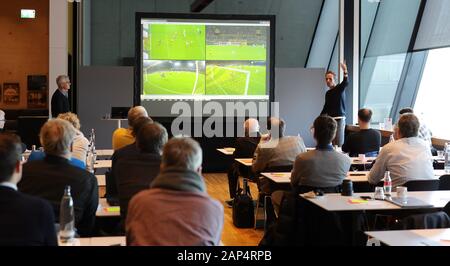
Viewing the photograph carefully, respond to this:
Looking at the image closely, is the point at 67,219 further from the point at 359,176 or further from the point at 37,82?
the point at 37,82

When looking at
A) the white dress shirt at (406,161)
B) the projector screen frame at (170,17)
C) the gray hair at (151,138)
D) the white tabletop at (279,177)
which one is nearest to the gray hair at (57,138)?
the gray hair at (151,138)

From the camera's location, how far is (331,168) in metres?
5.27

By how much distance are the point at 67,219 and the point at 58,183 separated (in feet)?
1.03

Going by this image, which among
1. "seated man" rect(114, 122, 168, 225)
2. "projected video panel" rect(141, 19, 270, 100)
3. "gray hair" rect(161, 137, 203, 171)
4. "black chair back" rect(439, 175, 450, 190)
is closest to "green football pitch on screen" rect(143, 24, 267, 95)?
"projected video panel" rect(141, 19, 270, 100)

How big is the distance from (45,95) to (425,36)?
27.5 feet

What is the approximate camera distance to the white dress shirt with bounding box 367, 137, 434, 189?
534cm

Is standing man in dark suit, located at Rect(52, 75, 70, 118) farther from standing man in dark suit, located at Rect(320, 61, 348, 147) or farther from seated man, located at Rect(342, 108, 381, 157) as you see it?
seated man, located at Rect(342, 108, 381, 157)

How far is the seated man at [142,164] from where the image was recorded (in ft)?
13.5

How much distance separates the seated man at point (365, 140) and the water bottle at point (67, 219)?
16.9 ft

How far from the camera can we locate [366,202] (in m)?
4.55

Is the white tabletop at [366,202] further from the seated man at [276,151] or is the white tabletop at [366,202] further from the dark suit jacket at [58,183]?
the seated man at [276,151]

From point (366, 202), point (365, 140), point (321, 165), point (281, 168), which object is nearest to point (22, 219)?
point (366, 202)

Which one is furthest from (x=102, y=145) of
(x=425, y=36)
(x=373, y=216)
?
(x=373, y=216)

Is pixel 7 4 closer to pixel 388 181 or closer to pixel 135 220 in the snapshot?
pixel 388 181
